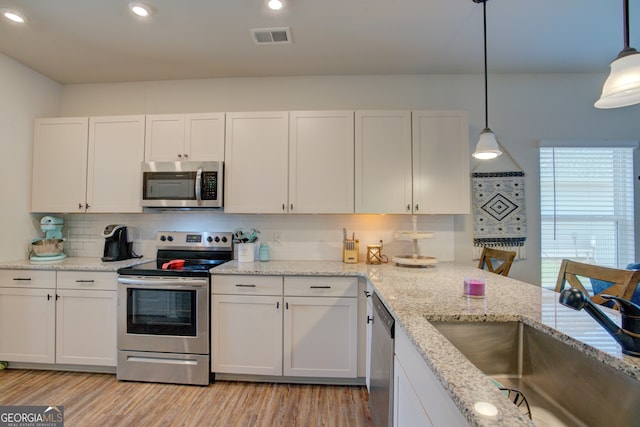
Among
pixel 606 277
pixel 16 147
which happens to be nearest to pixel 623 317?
pixel 606 277

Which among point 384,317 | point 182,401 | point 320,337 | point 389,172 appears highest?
point 389,172

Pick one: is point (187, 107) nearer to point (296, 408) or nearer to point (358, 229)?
point (358, 229)

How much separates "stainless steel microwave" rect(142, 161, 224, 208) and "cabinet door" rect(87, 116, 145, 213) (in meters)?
0.14

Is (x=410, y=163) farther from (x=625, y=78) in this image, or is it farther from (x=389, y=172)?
(x=625, y=78)

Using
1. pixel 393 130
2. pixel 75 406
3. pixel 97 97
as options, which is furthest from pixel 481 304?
pixel 97 97

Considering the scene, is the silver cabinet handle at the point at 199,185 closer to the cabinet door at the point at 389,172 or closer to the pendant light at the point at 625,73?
the cabinet door at the point at 389,172

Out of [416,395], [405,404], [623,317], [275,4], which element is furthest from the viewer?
[275,4]

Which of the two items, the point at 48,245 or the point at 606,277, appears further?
the point at 48,245

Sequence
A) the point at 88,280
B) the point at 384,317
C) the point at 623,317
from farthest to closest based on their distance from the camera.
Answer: the point at 88,280 → the point at 384,317 → the point at 623,317

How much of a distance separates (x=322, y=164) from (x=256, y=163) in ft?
1.93

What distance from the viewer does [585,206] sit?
2688 mm

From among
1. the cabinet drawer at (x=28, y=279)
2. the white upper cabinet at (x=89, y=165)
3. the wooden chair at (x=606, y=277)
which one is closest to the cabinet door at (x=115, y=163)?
the white upper cabinet at (x=89, y=165)

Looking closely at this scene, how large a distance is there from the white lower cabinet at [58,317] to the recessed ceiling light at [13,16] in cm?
189

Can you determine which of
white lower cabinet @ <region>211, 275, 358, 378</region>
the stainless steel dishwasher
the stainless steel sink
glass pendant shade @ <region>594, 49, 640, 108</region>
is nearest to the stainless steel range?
white lower cabinet @ <region>211, 275, 358, 378</region>
